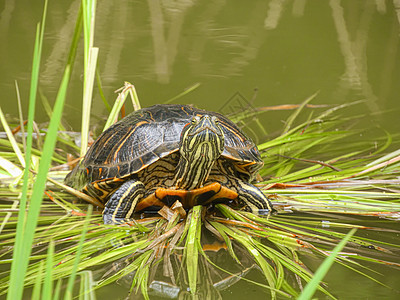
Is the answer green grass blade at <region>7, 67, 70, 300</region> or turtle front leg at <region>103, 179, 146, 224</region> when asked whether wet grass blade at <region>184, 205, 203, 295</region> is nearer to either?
turtle front leg at <region>103, 179, 146, 224</region>

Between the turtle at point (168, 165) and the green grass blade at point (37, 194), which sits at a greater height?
the turtle at point (168, 165)

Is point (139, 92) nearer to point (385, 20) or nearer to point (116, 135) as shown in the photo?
point (116, 135)

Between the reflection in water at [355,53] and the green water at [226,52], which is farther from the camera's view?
the reflection in water at [355,53]

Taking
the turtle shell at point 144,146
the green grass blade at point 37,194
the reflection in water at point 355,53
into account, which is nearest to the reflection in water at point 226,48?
the reflection in water at point 355,53

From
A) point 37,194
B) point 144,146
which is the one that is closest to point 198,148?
point 144,146

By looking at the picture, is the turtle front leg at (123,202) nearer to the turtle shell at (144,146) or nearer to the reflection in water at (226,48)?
the turtle shell at (144,146)

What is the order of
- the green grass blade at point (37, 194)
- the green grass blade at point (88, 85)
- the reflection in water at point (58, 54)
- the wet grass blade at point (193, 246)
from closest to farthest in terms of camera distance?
the green grass blade at point (37, 194) → the wet grass blade at point (193, 246) → the green grass blade at point (88, 85) → the reflection in water at point (58, 54)

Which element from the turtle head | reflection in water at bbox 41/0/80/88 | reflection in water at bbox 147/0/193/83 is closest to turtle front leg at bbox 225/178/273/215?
the turtle head

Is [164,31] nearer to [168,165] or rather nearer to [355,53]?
[355,53]
